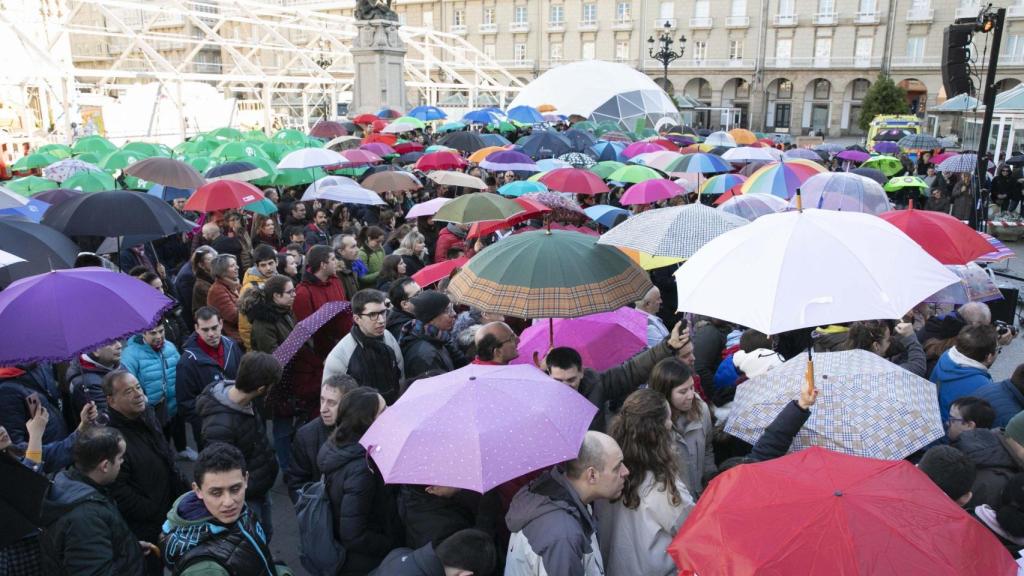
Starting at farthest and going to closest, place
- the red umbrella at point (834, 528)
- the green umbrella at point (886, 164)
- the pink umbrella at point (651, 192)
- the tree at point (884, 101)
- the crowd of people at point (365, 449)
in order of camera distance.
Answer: the tree at point (884, 101), the green umbrella at point (886, 164), the pink umbrella at point (651, 192), the crowd of people at point (365, 449), the red umbrella at point (834, 528)

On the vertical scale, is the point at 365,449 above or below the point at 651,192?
below

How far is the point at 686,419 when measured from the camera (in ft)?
12.1

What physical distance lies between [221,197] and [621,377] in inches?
221

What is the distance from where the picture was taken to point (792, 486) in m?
2.33

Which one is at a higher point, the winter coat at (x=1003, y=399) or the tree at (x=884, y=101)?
the tree at (x=884, y=101)

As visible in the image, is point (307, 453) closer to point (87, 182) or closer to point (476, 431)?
point (476, 431)

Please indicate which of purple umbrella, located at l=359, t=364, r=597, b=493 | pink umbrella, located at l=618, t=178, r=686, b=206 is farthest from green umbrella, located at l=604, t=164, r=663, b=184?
purple umbrella, located at l=359, t=364, r=597, b=493

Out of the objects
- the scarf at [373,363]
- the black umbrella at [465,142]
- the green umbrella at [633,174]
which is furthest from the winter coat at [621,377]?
the black umbrella at [465,142]

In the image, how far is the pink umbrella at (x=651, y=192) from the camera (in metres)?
8.75

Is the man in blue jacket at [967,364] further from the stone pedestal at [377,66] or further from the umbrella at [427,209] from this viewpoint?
the stone pedestal at [377,66]

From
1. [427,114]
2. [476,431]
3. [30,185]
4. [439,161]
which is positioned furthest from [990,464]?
[427,114]

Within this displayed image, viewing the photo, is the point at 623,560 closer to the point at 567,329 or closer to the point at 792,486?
the point at 792,486

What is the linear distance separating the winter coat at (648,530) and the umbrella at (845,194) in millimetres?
5451

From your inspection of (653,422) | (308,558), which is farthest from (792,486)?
(308,558)
